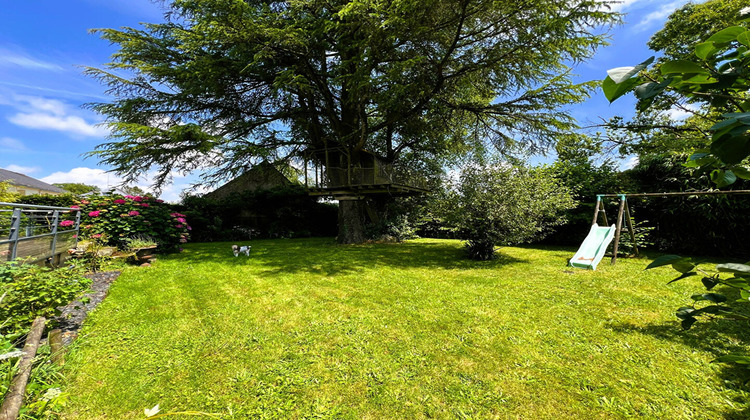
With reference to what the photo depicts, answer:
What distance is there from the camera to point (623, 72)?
22.7 inches

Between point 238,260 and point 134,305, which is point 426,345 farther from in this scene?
point 238,260

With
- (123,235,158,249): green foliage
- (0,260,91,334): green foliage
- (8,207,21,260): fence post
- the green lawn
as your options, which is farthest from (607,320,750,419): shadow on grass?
(123,235,158,249): green foliage

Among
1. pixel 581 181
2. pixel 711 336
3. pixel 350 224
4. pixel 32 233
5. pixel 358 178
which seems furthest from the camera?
pixel 350 224

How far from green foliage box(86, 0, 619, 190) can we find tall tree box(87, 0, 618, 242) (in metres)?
0.05

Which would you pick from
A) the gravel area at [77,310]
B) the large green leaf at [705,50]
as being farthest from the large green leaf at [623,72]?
the gravel area at [77,310]

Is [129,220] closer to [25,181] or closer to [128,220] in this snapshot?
[128,220]

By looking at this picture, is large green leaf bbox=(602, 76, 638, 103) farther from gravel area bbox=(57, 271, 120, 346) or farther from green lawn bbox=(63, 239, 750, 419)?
gravel area bbox=(57, 271, 120, 346)

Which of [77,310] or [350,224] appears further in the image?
[350,224]

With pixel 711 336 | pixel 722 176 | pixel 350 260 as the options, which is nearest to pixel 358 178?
pixel 350 260

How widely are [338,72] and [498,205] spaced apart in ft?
26.2

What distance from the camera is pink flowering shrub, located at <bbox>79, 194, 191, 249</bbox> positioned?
7.42 meters

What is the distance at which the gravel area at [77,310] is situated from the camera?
3362mm

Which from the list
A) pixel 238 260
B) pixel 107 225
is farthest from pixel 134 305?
pixel 107 225

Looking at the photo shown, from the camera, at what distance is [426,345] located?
10.5 ft
